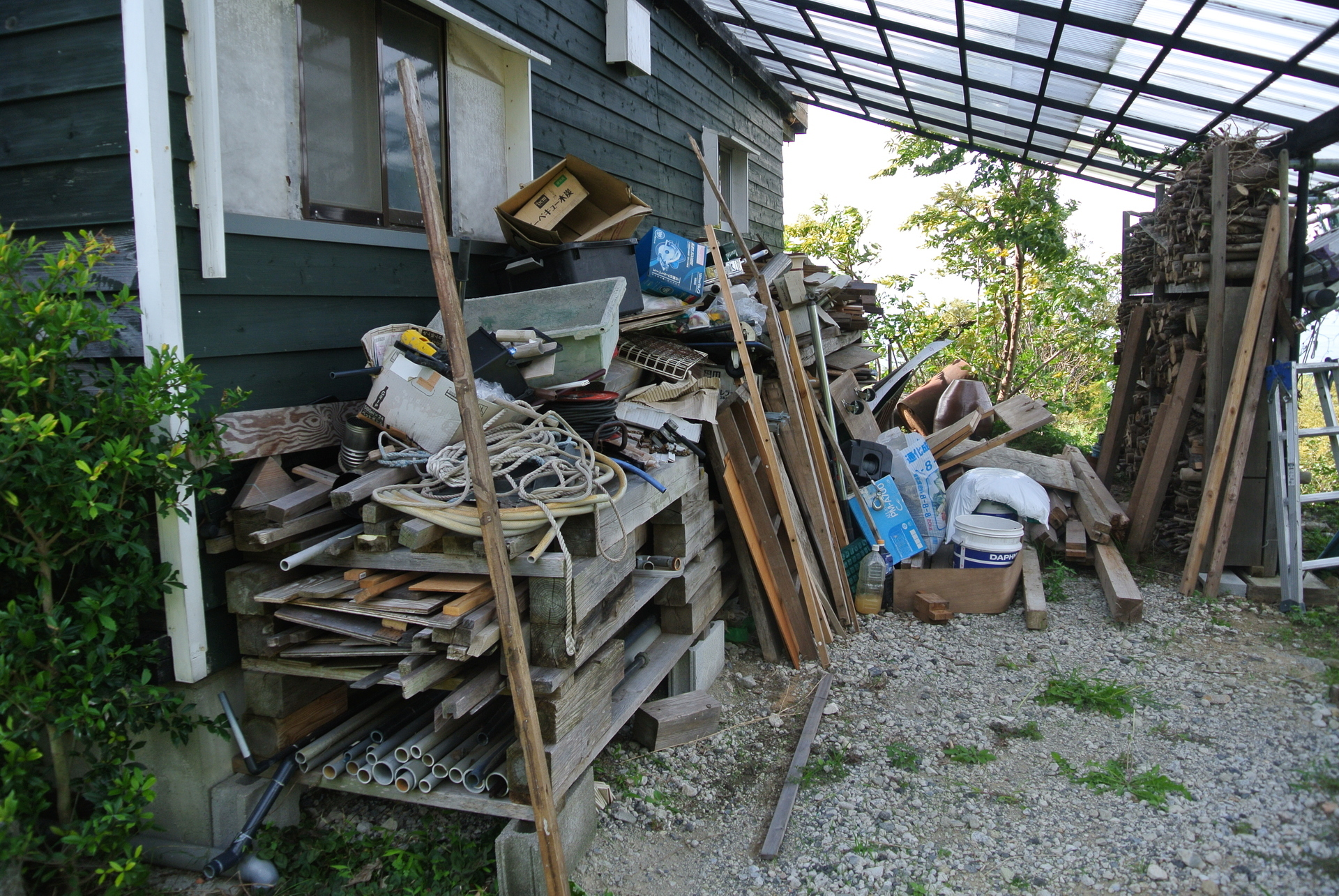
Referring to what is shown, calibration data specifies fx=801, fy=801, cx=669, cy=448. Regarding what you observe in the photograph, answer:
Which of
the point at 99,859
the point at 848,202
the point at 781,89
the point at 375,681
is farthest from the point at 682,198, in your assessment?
the point at 848,202

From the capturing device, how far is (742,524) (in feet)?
14.3

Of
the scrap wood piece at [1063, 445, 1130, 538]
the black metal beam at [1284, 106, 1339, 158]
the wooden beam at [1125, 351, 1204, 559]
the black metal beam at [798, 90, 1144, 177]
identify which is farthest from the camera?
the black metal beam at [798, 90, 1144, 177]

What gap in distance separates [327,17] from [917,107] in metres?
7.36

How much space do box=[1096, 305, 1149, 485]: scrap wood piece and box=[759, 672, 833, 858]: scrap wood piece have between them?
4466 millimetres

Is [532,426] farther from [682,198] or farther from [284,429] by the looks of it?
[682,198]

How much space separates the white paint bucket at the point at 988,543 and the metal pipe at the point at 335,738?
3.74 meters

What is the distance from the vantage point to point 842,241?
547 inches

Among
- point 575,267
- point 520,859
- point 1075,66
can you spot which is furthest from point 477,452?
point 1075,66

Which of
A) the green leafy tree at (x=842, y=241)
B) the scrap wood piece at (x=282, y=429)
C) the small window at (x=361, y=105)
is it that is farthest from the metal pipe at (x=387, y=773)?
the green leafy tree at (x=842, y=241)

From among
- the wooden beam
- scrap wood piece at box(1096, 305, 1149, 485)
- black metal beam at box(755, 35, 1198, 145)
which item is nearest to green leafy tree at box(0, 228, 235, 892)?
the wooden beam

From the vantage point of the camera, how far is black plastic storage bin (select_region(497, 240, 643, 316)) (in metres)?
3.89

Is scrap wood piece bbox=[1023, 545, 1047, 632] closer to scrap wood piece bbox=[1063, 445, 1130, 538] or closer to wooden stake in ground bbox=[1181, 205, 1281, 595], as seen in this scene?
scrap wood piece bbox=[1063, 445, 1130, 538]

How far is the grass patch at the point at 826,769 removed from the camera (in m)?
3.30

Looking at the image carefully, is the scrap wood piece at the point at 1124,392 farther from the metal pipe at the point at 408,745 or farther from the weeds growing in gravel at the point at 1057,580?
the metal pipe at the point at 408,745
